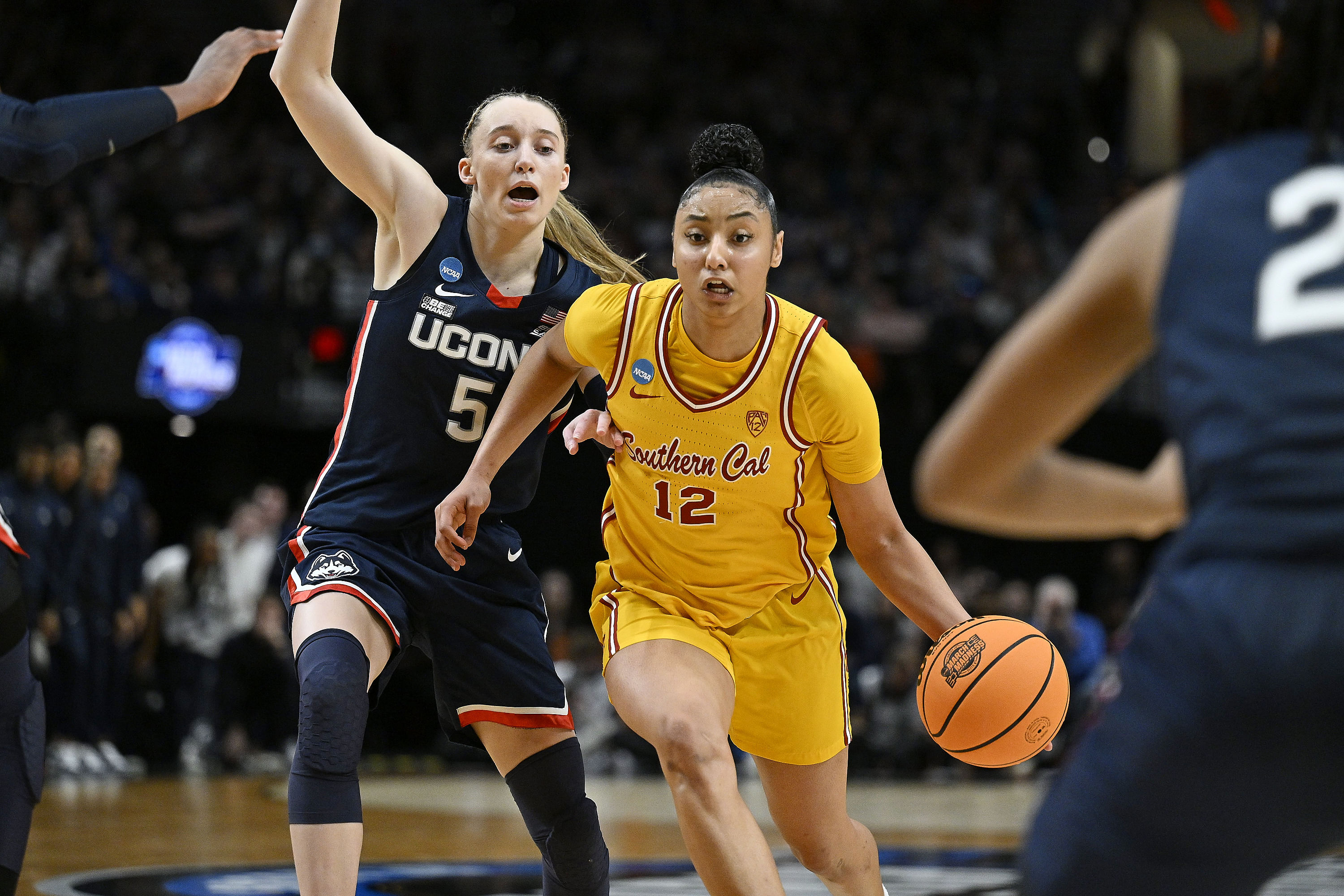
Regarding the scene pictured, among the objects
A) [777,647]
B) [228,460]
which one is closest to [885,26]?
[228,460]

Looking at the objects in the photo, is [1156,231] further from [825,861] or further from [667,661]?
[825,861]

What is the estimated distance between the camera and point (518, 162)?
4070 mm

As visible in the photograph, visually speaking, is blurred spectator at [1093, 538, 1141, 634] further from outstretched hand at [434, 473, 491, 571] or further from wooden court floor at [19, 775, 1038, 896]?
outstretched hand at [434, 473, 491, 571]

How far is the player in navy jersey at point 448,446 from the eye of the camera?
389cm

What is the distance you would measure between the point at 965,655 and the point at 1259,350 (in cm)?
213

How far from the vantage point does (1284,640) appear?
1.65 meters

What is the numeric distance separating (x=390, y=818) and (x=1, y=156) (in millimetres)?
5828

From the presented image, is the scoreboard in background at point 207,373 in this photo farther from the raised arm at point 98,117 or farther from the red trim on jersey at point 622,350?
the red trim on jersey at point 622,350

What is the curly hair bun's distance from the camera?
3982 millimetres

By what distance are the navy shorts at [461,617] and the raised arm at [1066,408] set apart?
210 centimetres

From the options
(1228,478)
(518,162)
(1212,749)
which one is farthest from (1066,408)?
(518,162)

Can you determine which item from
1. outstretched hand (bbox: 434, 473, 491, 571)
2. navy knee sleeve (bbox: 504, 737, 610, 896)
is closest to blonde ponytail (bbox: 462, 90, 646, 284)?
outstretched hand (bbox: 434, 473, 491, 571)

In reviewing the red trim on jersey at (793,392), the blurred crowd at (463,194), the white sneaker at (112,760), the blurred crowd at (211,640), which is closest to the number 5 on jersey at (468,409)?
the red trim on jersey at (793,392)

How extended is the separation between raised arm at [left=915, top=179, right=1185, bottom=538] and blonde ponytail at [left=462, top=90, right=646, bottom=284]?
2478mm
